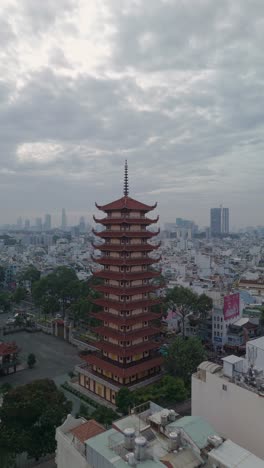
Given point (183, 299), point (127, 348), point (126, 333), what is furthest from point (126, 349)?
point (183, 299)

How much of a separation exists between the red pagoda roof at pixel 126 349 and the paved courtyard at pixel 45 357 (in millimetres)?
7608

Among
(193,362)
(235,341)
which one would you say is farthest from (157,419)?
(235,341)

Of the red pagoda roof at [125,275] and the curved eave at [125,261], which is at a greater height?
the curved eave at [125,261]

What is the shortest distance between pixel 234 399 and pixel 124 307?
1467 cm

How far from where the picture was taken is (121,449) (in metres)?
15.1

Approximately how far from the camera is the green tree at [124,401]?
93.2ft

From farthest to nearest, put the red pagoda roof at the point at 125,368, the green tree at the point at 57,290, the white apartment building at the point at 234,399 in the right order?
the green tree at the point at 57,290
the red pagoda roof at the point at 125,368
the white apartment building at the point at 234,399

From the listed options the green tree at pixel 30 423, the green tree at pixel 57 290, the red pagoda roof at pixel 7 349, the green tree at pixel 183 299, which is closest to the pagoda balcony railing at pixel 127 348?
the green tree at pixel 30 423

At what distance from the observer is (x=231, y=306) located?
50.8m

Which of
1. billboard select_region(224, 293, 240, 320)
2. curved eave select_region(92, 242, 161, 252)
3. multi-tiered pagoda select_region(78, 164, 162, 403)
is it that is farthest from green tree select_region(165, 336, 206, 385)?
billboard select_region(224, 293, 240, 320)

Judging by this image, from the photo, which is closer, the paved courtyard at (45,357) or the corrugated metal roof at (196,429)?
the corrugated metal roof at (196,429)

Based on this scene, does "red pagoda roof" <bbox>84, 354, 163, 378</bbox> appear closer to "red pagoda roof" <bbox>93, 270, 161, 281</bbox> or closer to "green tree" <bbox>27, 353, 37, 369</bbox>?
"red pagoda roof" <bbox>93, 270, 161, 281</bbox>

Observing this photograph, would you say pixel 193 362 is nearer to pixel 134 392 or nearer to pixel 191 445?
pixel 134 392

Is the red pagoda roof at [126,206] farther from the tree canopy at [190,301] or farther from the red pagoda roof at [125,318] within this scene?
the tree canopy at [190,301]
